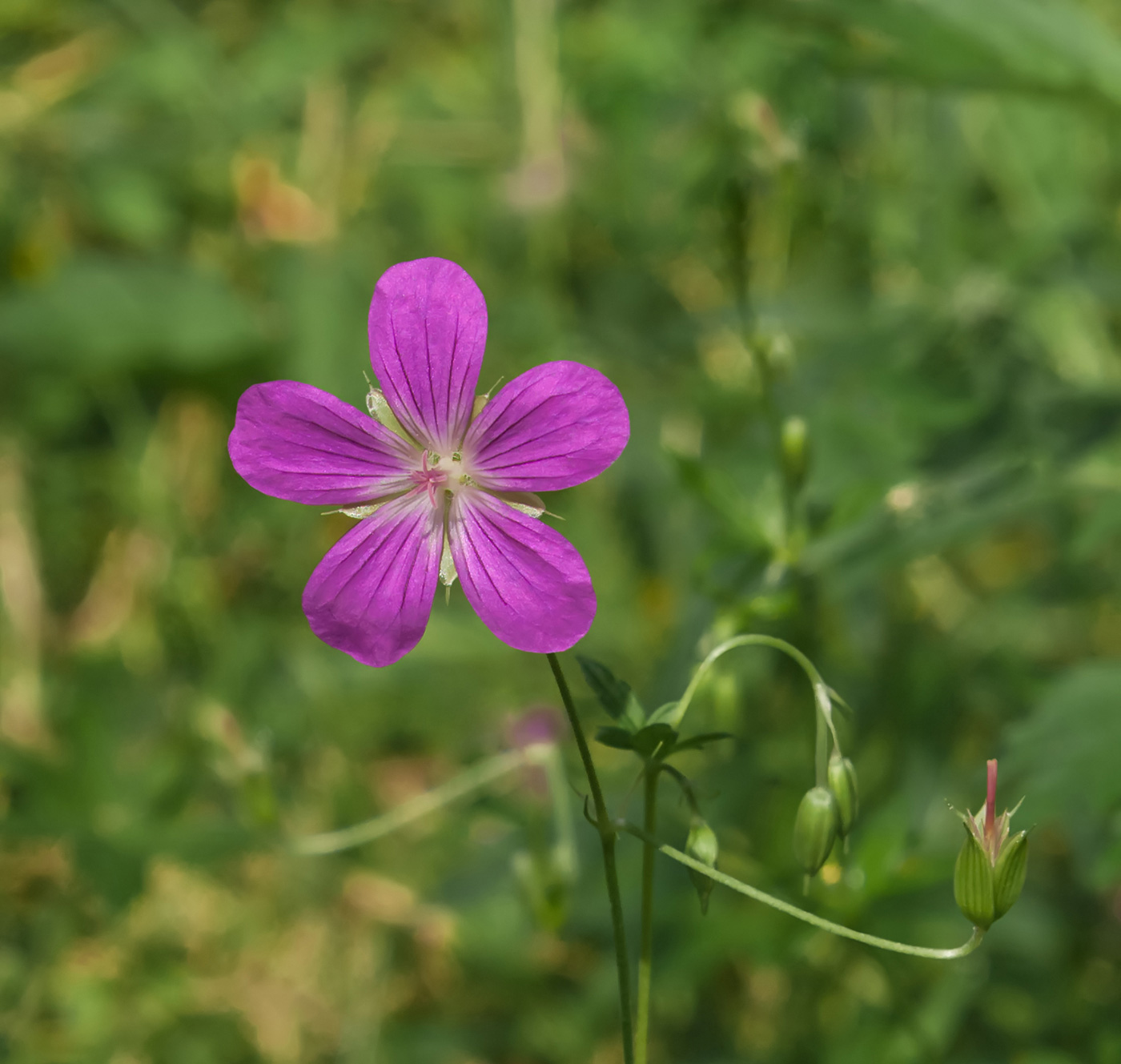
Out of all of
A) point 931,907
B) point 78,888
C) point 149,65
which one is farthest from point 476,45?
point 931,907

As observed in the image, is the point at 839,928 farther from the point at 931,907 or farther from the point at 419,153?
the point at 419,153

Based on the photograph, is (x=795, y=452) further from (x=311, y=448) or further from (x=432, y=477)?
(x=311, y=448)

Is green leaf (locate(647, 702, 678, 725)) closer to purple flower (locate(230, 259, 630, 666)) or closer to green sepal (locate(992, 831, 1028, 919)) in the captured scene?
purple flower (locate(230, 259, 630, 666))

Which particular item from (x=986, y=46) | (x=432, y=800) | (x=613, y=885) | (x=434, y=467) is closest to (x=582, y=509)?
(x=432, y=800)

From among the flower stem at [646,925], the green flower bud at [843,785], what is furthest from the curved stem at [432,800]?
the green flower bud at [843,785]

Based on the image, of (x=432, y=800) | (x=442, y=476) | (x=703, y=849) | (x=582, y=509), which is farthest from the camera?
(x=582, y=509)

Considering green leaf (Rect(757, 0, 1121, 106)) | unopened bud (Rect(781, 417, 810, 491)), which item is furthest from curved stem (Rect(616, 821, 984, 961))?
green leaf (Rect(757, 0, 1121, 106))
